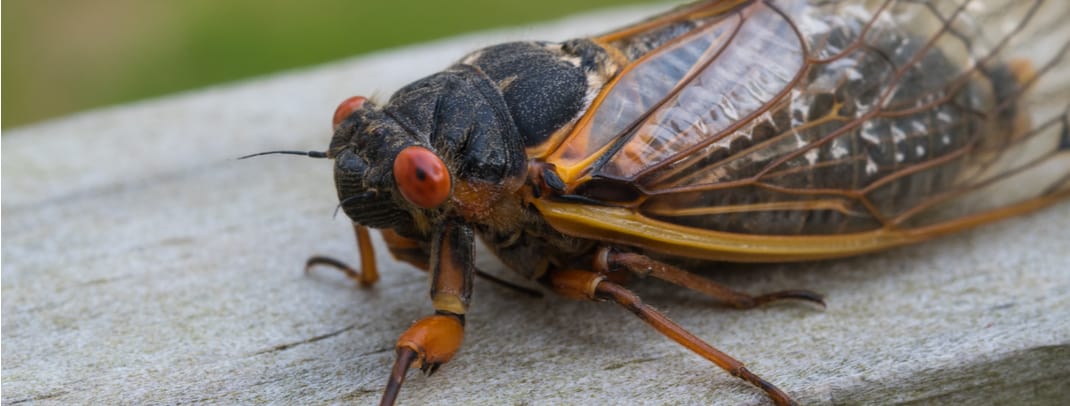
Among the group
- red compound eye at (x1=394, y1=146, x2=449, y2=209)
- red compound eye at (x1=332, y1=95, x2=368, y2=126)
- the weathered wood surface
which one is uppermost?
red compound eye at (x1=332, y1=95, x2=368, y2=126)

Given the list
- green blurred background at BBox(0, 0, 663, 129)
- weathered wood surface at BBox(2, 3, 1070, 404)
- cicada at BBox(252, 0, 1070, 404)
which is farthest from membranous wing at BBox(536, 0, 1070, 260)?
green blurred background at BBox(0, 0, 663, 129)

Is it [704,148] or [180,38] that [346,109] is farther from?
[180,38]

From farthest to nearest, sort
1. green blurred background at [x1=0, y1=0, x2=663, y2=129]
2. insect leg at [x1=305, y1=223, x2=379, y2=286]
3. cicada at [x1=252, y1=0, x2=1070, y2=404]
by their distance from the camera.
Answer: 1. green blurred background at [x1=0, y1=0, x2=663, y2=129]
2. insect leg at [x1=305, y1=223, x2=379, y2=286]
3. cicada at [x1=252, y1=0, x2=1070, y2=404]

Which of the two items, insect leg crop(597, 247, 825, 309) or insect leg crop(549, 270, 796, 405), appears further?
insect leg crop(597, 247, 825, 309)

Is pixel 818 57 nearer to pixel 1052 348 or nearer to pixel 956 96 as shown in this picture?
pixel 956 96

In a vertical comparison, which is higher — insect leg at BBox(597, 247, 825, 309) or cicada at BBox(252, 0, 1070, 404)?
cicada at BBox(252, 0, 1070, 404)

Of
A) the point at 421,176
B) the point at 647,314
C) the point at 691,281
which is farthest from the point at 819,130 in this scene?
the point at 421,176

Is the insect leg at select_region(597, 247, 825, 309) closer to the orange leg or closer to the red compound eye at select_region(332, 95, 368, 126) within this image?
the orange leg

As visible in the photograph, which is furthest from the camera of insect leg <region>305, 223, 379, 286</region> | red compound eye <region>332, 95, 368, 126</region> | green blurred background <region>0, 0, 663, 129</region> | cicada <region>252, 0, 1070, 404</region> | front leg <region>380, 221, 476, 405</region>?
green blurred background <region>0, 0, 663, 129</region>
